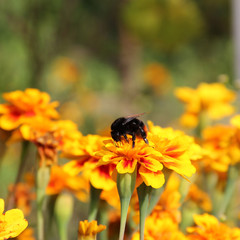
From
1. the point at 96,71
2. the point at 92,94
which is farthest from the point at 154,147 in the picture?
the point at 96,71

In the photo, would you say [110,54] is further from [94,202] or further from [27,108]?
[94,202]

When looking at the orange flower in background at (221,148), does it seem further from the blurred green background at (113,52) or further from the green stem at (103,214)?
the blurred green background at (113,52)

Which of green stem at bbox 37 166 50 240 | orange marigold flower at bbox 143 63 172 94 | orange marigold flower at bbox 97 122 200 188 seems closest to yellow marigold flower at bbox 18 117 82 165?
green stem at bbox 37 166 50 240

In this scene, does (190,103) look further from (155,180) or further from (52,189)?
(155,180)

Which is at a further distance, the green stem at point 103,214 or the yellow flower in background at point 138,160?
the green stem at point 103,214

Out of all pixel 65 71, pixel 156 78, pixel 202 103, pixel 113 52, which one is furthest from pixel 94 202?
pixel 113 52

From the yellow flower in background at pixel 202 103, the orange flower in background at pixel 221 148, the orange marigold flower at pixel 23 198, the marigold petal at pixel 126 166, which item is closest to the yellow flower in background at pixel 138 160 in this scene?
the marigold petal at pixel 126 166

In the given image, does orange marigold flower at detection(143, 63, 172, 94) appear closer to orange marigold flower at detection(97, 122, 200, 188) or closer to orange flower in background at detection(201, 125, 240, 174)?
orange flower in background at detection(201, 125, 240, 174)
